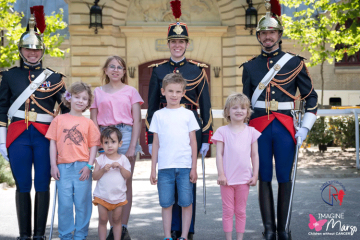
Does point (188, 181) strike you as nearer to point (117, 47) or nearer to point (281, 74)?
point (281, 74)

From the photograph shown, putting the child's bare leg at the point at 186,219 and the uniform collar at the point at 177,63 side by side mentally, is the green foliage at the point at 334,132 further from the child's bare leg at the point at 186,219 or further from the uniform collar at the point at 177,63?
the child's bare leg at the point at 186,219

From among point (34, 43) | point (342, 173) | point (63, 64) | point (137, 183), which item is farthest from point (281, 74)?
point (63, 64)

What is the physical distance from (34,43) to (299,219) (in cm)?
371

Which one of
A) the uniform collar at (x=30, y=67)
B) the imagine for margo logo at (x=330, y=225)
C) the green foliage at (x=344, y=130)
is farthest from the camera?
the green foliage at (x=344, y=130)

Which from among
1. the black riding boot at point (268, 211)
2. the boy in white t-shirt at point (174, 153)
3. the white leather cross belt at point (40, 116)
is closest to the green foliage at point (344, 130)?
the black riding boot at point (268, 211)

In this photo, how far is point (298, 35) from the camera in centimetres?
1380

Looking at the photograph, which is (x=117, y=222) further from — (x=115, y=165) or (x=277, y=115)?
(x=277, y=115)

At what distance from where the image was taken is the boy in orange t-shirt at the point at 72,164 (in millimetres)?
4250

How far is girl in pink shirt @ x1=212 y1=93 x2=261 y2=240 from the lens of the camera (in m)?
4.17

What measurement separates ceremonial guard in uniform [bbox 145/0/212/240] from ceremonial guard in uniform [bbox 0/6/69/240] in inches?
37.4

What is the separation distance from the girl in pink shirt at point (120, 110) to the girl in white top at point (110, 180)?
292 millimetres

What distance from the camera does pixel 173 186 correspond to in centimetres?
427

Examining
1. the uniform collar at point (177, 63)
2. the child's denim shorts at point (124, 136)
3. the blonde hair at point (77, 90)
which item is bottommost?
the child's denim shorts at point (124, 136)

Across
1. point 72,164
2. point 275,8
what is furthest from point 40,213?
point 275,8
